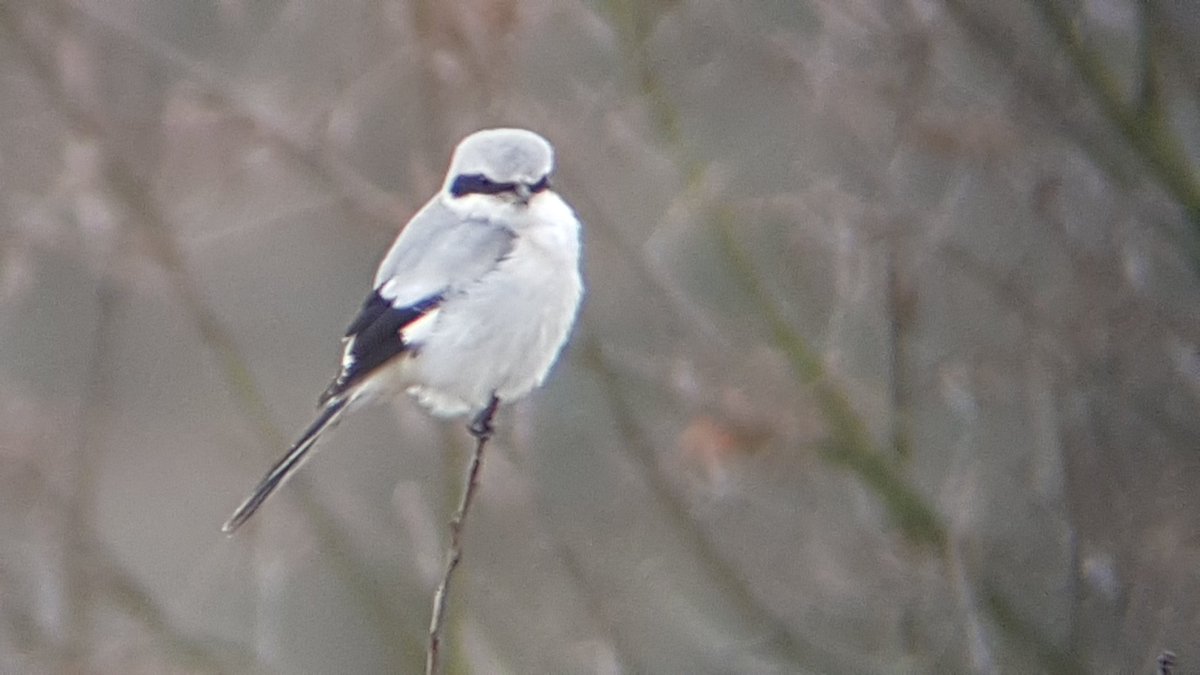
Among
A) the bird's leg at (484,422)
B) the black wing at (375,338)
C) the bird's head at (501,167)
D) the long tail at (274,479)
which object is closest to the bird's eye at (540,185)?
the bird's head at (501,167)

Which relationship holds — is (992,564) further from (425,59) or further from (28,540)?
(28,540)

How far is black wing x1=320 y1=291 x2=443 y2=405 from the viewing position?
302cm

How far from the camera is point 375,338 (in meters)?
3.07

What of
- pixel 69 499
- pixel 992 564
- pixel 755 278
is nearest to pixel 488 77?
pixel 755 278

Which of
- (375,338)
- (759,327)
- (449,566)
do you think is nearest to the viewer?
(449,566)

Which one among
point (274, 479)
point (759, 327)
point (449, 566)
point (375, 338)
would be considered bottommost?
point (449, 566)

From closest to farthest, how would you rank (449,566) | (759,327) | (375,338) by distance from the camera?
(449,566)
(375,338)
(759,327)

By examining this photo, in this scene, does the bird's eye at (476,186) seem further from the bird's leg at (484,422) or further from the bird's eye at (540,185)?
the bird's leg at (484,422)

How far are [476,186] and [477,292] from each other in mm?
191

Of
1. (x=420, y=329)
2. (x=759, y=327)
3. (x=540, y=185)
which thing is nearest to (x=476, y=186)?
(x=540, y=185)

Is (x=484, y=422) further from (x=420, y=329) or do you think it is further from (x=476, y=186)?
(x=476, y=186)

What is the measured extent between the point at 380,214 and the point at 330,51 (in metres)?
0.98

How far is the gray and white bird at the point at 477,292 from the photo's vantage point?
120 inches

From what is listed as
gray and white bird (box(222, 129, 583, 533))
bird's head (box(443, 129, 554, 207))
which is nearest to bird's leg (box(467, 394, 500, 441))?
gray and white bird (box(222, 129, 583, 533))
